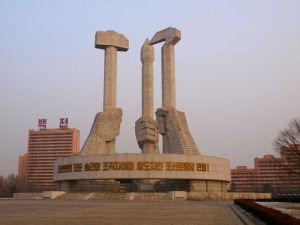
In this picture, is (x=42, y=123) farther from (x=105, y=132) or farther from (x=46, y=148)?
(x=105, y=132)

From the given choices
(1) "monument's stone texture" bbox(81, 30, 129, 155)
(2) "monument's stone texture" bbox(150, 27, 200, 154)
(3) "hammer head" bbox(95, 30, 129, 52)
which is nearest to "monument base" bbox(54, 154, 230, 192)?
(2) "monument's stone texture" bbox(150, 27, 200, 154)

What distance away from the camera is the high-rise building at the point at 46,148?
113m

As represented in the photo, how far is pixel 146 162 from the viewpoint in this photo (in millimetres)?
38594

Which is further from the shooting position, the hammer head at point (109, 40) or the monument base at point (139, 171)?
the hammer head at point (109, 40)

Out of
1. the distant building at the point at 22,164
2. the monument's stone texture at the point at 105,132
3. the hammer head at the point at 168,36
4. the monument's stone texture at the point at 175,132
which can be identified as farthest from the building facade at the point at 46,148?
the monument's stone texture at the point at 175,132

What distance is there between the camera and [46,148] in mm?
114375

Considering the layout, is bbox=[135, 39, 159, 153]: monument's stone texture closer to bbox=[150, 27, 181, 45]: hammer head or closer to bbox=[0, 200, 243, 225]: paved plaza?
bbox=[150, 27, 181, 45]: hammer head

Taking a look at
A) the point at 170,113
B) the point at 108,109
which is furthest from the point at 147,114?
the point at 108,109

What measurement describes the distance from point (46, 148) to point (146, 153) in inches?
3238

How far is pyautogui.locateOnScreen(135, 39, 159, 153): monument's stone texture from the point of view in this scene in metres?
46.5

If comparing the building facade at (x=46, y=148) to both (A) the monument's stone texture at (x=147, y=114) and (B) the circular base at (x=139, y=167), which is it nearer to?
(A) the monument's stone texture at (x=147, y=114)

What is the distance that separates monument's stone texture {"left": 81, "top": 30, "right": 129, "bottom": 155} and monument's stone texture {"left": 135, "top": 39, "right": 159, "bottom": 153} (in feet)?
9.38

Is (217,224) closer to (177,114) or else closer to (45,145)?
(177,114)

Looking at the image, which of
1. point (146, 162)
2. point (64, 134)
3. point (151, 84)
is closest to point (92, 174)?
point (146, 162)
